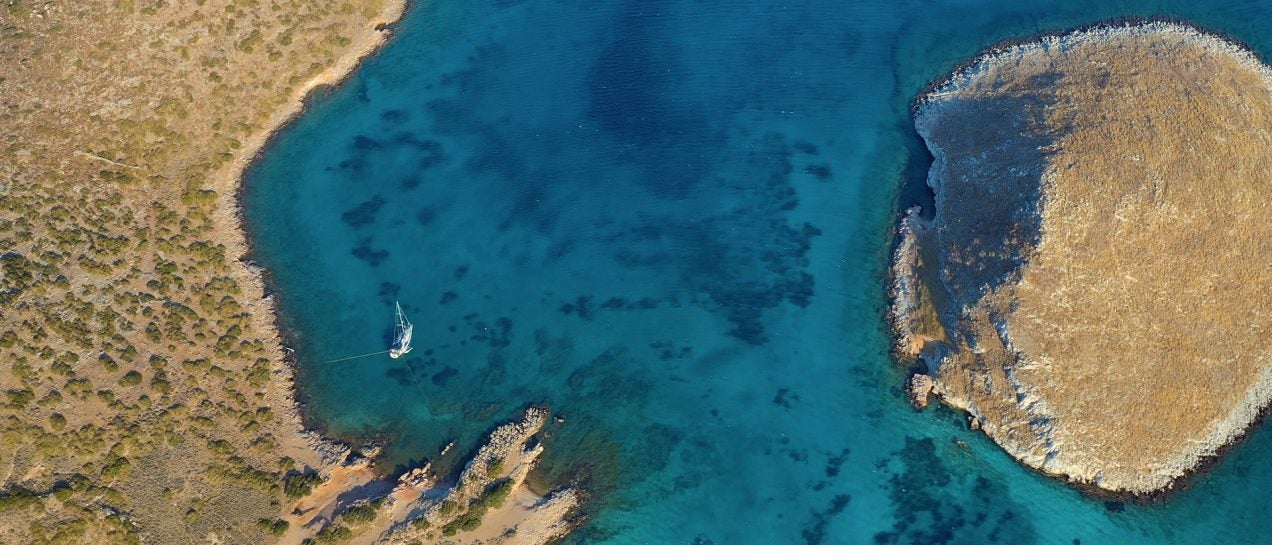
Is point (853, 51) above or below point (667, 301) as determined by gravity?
above

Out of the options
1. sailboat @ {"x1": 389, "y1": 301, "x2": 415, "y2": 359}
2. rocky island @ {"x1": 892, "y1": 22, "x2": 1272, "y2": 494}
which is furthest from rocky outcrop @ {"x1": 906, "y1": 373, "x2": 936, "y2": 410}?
sailboat @ {"x1": 389, "y1": 301, "x2": 415, "y2": 359}

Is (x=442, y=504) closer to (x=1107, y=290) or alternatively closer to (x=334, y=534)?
(x=334, y=534)

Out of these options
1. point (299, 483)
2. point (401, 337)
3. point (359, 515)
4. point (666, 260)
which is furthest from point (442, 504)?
point (666, 260)

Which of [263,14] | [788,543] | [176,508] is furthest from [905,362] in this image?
[263,14]

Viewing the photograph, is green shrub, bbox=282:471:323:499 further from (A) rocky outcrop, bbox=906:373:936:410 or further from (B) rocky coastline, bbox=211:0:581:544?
(A) rocky outcrop, bbox=906:373:936:410

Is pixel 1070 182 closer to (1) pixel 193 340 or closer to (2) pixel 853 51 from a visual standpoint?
(2) pixel 853 51

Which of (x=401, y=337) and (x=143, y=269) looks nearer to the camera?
(x=143, y=269)
